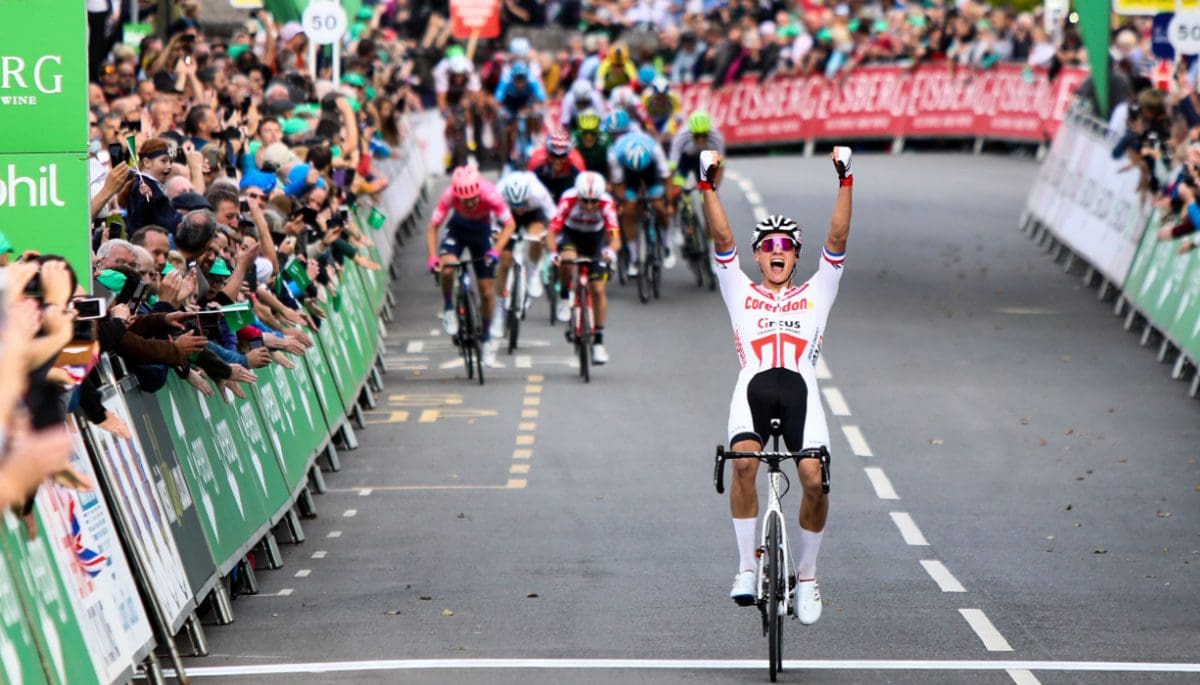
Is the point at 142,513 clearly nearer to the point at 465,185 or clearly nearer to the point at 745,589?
the point at 745,589

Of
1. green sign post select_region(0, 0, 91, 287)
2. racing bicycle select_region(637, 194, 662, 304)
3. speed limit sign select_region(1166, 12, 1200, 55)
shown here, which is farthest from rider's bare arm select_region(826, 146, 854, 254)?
speed limit sign select_region(1166, 12, 1200, 55)

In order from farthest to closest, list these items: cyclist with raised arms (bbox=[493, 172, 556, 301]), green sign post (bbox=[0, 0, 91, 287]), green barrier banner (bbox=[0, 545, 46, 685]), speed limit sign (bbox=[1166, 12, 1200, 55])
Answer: speed limit sign (bbox=[1166, 12, 1200, 55]) → cyclist with raised arms (bbox=[493, 172, 556, 301]) → green sign post (bbox=[0, 0, 91, 287]) → green barrier banner (bbox=[0, 545, 46, 685])

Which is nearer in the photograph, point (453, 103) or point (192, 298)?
point (192, 298)

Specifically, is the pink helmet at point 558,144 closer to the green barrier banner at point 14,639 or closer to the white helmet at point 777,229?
the white helmet at point 777,229

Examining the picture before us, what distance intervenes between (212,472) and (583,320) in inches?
381

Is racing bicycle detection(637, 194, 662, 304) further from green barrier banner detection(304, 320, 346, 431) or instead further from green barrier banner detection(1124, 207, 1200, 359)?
green barrier banner detection(304, 320, 346, 431)

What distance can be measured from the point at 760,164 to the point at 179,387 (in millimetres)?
32143

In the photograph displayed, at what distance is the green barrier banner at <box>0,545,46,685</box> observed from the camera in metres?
8.30

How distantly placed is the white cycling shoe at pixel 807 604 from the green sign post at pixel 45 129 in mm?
3690

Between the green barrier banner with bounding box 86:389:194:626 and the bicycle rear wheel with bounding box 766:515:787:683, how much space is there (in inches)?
110

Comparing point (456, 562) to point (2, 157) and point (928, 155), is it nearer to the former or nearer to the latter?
point (2, 157)

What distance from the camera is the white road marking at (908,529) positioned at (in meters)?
14.6

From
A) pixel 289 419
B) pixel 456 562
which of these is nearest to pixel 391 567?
pixel 456 562

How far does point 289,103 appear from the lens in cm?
2211
